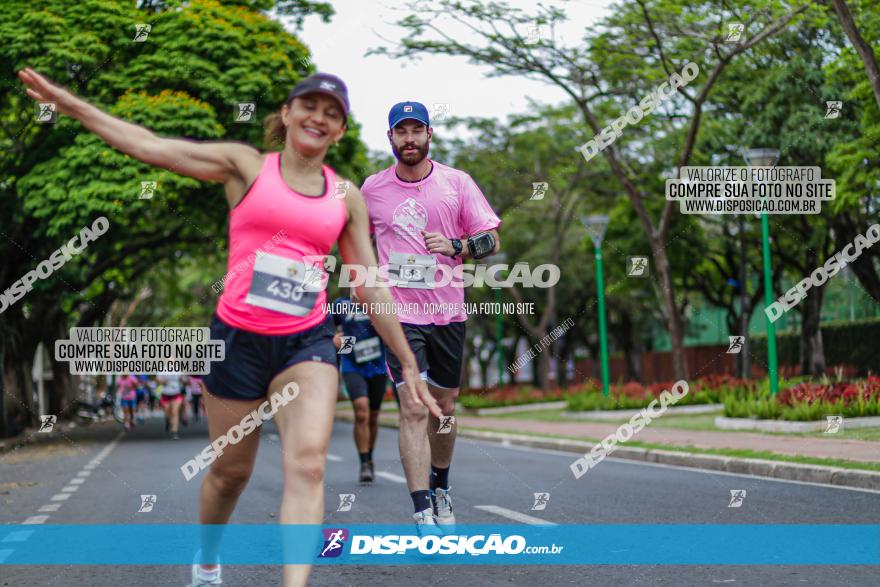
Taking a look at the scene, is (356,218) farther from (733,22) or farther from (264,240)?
(733,22)

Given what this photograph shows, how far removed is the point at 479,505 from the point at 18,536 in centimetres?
328

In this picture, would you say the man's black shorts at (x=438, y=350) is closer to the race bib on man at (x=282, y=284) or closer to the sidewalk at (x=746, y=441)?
the race bib on man at (x=282, y=284)

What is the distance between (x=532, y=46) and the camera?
22.0 meters

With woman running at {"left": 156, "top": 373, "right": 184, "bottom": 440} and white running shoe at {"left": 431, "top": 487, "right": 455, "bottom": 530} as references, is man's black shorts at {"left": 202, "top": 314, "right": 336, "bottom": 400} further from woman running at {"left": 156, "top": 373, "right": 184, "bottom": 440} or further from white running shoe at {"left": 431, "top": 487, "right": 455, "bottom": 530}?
woman running at {"left": 156, "top": 373, "right": 184, "bottom": 440}

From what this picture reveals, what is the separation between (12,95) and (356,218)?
21361mm

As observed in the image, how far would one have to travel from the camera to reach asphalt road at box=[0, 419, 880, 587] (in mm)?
5645

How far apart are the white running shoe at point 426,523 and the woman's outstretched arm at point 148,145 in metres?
2.51

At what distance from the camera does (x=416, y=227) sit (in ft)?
21.0

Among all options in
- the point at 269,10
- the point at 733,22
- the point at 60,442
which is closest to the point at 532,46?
the point at 733,22

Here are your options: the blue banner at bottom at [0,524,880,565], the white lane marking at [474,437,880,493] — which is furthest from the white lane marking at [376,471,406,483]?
the blue banner at bottom at [0,524,880,565]

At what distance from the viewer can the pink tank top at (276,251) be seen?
4148mm

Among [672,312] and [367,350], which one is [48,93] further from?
[672,312]

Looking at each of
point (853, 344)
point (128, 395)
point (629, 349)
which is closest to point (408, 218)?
point (128, 395)

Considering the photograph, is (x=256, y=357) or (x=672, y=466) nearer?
(x=256, y=357)
